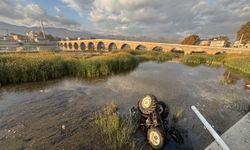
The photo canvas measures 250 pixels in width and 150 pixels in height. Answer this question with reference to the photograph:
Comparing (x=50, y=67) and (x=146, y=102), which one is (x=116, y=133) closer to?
(x=146, y=102)

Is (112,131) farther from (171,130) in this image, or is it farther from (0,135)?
(0,135)

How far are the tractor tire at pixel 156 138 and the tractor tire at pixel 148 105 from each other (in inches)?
19.8

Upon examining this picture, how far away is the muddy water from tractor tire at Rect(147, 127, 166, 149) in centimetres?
54

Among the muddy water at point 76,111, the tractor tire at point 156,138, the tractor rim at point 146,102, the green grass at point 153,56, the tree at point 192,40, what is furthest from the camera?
the tree at point 192,40

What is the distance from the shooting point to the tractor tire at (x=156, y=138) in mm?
3670

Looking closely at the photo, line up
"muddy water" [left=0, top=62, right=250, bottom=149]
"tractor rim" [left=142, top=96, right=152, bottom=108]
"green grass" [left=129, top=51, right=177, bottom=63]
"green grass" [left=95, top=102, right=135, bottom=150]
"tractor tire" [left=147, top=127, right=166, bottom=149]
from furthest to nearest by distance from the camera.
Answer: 1. "green grass" [left=129, top=51, right=177, bottom=63]
2. "tractor rim" [left=142, top=96, right=152, bottom=108]
3. "muddy water" [left=0, top=62, right=250, bottom=149]
4. "green grass" [left=95, top=102, right=135, bottom=150]
5. "tractor tire" [left=147, top=127, right=166, bottom=149]

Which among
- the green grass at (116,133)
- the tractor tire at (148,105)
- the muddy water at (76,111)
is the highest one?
the tractor tire at (148,105)

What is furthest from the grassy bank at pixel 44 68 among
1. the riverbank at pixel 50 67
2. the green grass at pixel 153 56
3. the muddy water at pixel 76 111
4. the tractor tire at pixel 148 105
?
the green grass at pixel 153 56

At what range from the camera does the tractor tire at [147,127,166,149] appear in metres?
3.67

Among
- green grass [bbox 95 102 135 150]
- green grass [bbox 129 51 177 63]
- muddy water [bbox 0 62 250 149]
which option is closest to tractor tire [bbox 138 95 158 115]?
green grass [bbox 95 102 135 150]

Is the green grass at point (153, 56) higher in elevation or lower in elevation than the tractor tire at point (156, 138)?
lower

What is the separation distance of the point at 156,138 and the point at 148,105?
2.93 ft

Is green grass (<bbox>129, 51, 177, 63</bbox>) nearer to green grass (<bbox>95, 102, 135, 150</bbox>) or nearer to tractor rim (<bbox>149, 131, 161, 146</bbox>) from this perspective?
green grass (<bbox>95, 102, 135, 150</bbox>)

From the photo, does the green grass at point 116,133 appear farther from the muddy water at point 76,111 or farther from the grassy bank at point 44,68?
the grassy bank at point 44,68
